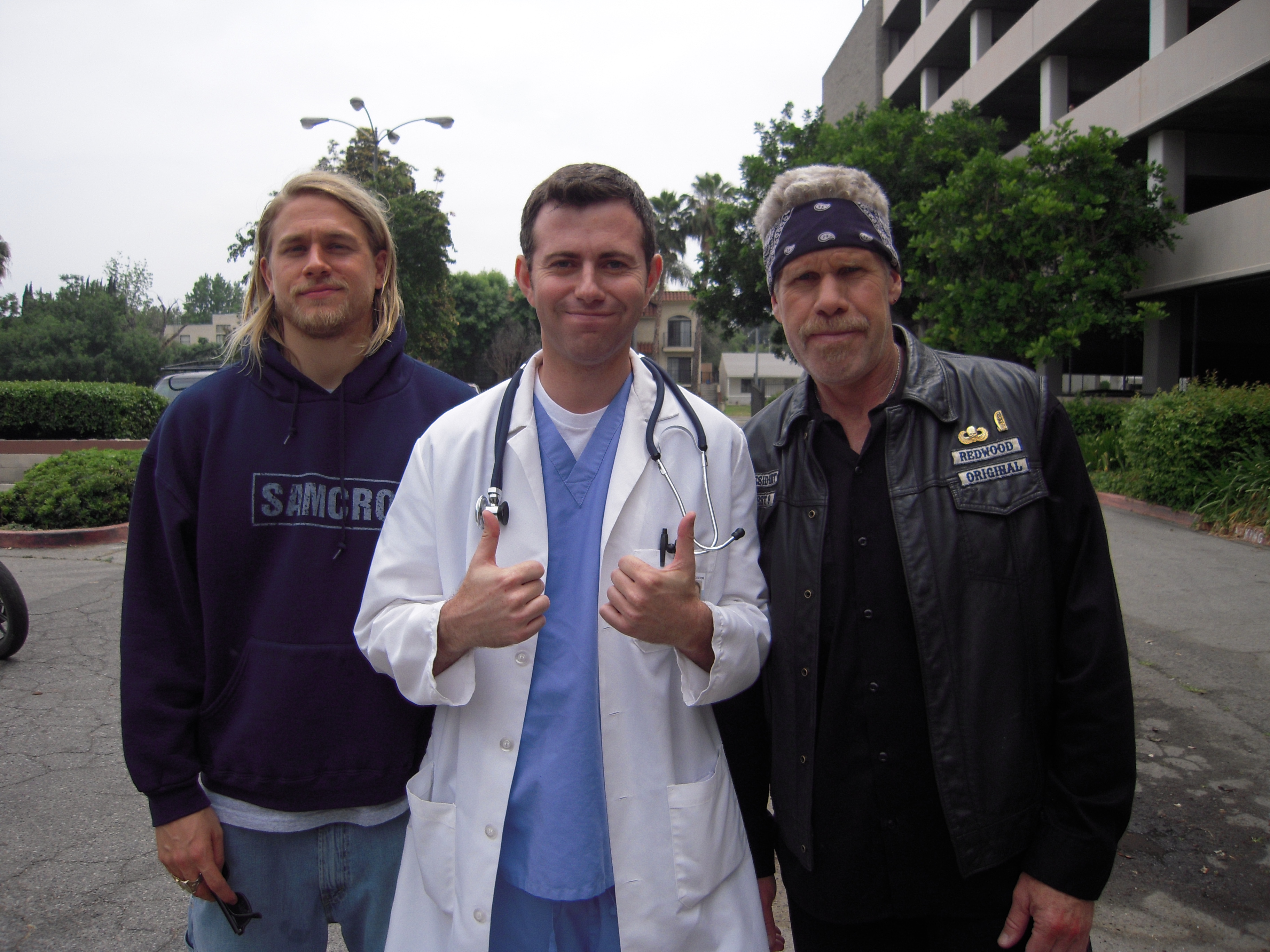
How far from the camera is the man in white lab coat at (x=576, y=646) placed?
1721 millimetres

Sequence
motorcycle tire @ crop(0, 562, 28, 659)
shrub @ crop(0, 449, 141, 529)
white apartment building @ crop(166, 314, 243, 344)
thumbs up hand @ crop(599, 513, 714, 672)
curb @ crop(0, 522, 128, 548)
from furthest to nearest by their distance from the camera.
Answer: white apartment building @ crop(166, 314, 243, 344)
shrub @ crop(0, 449, 141, 529)
curb @ crop(0, 522, 128, 548)
motorcycle tire @ crop(0, 562, 28, 659)
thumbs up hand @ crop(599, 513, 714, 672)

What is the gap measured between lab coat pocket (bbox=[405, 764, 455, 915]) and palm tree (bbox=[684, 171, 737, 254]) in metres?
54.6

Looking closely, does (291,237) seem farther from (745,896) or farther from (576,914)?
(745,896)

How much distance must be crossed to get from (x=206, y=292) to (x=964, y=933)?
471ft

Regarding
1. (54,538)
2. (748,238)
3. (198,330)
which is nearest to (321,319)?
(54,538)

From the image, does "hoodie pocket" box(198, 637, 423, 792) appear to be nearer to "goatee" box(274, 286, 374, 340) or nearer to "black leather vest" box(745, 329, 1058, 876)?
"goatee" box(274, 286, 374, 340)

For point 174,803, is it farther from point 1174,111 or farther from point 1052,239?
point 1174,111

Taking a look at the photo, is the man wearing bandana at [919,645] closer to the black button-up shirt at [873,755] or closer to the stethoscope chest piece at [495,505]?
the black button-up shirt at [873,755]

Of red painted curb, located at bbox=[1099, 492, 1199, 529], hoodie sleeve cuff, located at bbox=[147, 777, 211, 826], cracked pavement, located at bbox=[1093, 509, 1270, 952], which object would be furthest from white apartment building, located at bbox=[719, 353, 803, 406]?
hoodie sleeve cuff, located at bbox=[147, 777, 211, 826]

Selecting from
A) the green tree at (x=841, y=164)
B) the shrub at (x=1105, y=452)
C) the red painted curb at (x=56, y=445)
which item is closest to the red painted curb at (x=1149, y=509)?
the shrub at (x=1105, y=452)

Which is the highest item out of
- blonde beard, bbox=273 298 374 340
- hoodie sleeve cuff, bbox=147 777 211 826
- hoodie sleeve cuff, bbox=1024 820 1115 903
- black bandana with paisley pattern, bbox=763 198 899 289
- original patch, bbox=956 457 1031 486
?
black bandana with paisley pattern, bbox=763 198 899 289

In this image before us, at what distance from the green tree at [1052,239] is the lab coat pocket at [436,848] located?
52.8 ft

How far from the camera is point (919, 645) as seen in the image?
188 centimetres

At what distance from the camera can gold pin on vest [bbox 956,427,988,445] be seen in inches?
77.9
